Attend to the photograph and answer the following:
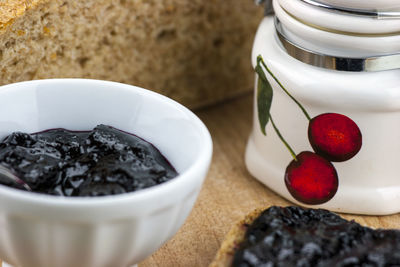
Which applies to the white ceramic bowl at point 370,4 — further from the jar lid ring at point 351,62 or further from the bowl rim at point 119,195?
the bowl rim at point 119,195

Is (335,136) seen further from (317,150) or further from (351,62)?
(351,62)

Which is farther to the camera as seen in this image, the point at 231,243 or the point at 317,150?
the point at 317,150

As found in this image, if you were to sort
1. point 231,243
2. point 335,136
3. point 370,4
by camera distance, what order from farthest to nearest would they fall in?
point 335,136
point 370,4
point 231,243

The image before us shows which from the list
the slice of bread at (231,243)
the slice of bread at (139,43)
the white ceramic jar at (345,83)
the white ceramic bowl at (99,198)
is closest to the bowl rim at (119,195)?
the white ceramic bowl at (99,198)

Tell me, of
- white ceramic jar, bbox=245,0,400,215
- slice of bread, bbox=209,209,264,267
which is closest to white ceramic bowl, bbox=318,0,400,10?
white ceramic jar, bbox=245,0,400,215

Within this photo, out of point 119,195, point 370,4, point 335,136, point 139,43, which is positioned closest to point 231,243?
point 119,195

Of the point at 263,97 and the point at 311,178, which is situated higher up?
the point at 263,97

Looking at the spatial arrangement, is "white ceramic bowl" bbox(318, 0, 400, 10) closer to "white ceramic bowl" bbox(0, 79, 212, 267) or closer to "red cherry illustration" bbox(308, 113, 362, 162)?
"red cherry illustration" bbox(308, 113, 362, 162)
